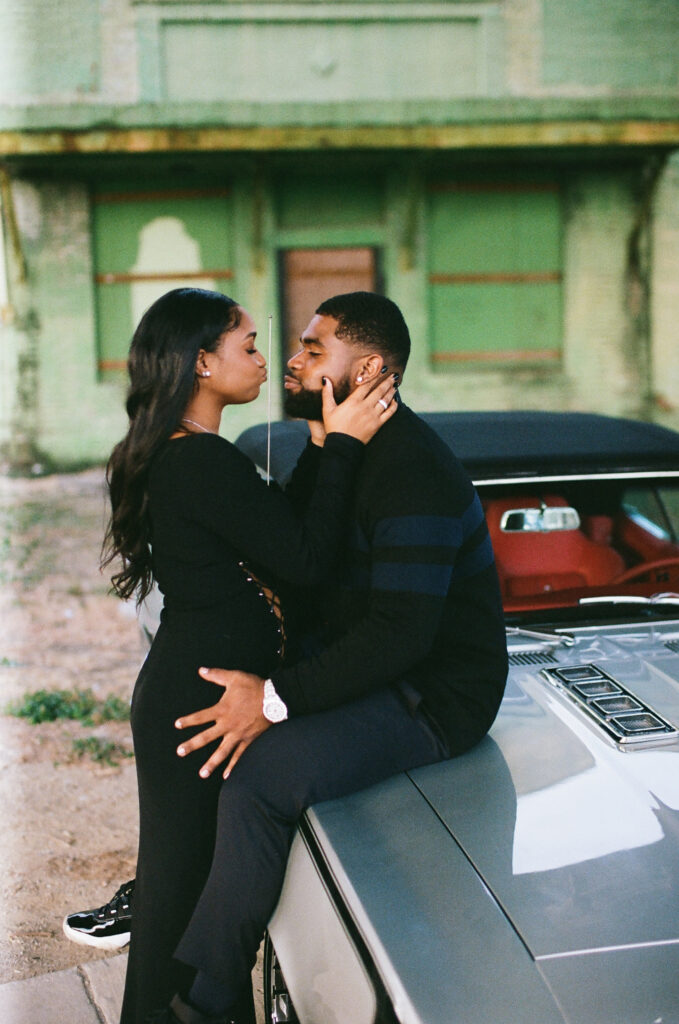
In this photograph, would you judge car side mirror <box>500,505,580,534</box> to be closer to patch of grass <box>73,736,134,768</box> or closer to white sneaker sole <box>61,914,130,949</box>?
white sneaker sole <box>61,914,130,949</box>

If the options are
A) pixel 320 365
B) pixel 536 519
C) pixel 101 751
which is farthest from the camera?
pixel 101 751

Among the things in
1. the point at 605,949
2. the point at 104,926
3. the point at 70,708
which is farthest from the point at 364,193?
the point at 605,949

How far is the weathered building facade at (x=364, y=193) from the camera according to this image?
10375mm

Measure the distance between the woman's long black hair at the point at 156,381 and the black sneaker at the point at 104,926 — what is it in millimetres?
1145

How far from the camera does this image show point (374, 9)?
419 inches

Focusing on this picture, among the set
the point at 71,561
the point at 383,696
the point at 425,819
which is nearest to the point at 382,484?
the point at 383,696

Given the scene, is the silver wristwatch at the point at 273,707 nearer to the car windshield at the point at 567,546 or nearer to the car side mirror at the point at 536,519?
the car windshield at the point at 567,546

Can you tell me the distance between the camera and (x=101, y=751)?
4.59 m

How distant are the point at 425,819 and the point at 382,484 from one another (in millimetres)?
675

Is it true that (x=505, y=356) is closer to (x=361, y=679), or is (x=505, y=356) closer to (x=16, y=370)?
(x=16, y=370)

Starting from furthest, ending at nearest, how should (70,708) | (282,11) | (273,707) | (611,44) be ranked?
(611,44) → (282,11) → (70,708) → (273,707)

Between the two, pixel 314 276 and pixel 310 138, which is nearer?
pixel 310 138

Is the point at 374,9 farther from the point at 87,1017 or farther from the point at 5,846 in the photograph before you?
the point at 87,1017

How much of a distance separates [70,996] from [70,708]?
2.47 metres
